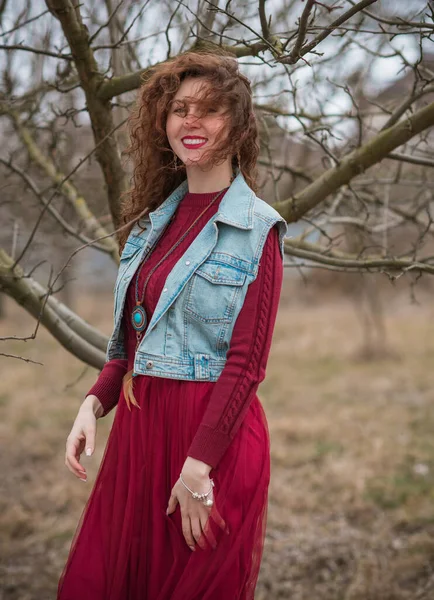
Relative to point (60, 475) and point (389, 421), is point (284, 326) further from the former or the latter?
point (60, 475)

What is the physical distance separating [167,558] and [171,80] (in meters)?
1.25

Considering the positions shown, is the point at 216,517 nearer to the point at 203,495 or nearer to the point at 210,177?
the point at 203,495

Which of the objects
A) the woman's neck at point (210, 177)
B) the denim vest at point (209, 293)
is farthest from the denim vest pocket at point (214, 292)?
the woman's neck at point (210, 177)

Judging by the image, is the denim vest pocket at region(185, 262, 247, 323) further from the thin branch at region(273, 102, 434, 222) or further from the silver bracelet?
the thin branch at region(273, 102, 434, 222)

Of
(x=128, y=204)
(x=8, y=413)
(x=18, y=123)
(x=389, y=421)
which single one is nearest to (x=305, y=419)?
(x=389, y=421)

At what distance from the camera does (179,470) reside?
1.77m

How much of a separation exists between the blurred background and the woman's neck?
1.06 feet

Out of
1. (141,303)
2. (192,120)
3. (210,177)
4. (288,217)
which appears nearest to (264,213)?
(210,177)

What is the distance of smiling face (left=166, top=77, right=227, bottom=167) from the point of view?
68.6 inches

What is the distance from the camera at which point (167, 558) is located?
179 cm

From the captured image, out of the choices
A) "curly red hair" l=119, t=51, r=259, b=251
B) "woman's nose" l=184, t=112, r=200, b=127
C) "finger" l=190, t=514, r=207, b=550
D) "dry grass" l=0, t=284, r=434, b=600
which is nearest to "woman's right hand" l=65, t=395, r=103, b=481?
"finger" l=190, t=514, r=207, b=550

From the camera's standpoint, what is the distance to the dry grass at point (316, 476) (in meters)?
3.67

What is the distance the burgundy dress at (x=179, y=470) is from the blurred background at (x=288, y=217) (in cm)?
39

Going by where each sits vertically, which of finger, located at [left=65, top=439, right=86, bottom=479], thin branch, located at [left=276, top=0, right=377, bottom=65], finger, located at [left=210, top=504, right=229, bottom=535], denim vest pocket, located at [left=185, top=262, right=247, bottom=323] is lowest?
finger, located at [left=210, top=504, right=229, bottom=535]
